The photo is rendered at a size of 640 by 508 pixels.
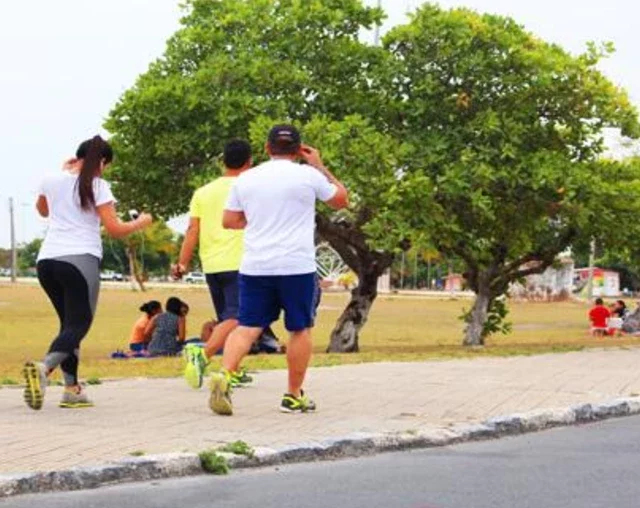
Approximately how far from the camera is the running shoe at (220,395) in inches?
300

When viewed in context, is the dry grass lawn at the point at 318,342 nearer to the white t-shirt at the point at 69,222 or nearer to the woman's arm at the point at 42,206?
the woman's arm at the point at 42,206

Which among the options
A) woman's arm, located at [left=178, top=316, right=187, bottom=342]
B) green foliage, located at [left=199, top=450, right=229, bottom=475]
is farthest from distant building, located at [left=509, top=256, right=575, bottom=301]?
green foliage, located at [left=199, top=450, right=229, bottom=475]

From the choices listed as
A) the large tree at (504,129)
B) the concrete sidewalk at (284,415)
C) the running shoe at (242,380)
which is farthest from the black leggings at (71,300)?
the large tree at (504,129)

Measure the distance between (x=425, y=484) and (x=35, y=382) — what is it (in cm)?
303

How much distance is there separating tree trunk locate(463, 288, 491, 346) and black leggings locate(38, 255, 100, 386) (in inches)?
536

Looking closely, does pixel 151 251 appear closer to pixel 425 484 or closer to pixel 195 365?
pixel 195 365

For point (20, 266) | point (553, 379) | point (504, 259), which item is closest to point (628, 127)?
point (504, 259)

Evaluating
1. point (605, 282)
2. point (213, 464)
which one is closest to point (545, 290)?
point (605, 282)

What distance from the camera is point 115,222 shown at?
818 cm

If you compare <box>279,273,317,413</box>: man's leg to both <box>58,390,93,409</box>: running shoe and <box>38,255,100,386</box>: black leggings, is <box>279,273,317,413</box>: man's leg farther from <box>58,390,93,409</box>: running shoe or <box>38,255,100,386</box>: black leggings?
<box>58,390,93,409</box>: running shoe

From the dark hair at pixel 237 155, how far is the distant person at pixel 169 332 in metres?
6.85

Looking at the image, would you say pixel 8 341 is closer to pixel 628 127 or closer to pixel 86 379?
pixel 628 127

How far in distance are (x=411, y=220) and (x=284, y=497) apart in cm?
1178

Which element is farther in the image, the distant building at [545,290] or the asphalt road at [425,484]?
the distant building at [545,290]
